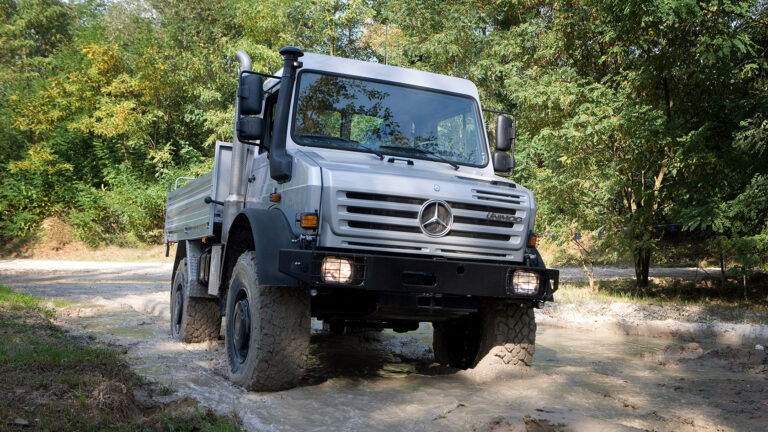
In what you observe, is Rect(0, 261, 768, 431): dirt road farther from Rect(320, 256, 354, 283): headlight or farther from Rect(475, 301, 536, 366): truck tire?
Rect(320, 256, 354, 283): headlight

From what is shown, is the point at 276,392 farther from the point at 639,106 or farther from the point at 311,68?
the point at 639,106

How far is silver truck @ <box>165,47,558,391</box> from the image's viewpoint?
5.03 metres

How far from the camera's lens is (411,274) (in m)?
5.01

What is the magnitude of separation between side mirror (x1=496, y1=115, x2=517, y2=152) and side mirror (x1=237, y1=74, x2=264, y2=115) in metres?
2.40

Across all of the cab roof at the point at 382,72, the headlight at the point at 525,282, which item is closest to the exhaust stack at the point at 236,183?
the cab roof at the point at 382,72

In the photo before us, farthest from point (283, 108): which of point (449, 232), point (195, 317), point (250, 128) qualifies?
point (195, 317)

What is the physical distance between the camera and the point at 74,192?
101 feet

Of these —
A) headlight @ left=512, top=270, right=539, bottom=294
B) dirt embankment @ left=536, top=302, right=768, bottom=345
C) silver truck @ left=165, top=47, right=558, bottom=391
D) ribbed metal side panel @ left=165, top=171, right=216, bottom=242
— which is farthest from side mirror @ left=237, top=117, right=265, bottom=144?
dirt embankment @ left=536, top=302, right=768, bottom=345

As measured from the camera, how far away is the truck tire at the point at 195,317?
813cm

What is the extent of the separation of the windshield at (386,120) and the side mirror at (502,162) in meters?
0.14

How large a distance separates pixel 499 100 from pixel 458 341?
68.7 feet

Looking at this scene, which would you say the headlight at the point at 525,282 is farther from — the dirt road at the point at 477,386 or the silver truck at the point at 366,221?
the dirt road at the point at 477,386

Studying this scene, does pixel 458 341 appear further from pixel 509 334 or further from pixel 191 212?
pixel 191 212

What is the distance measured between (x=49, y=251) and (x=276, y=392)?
2683cm
